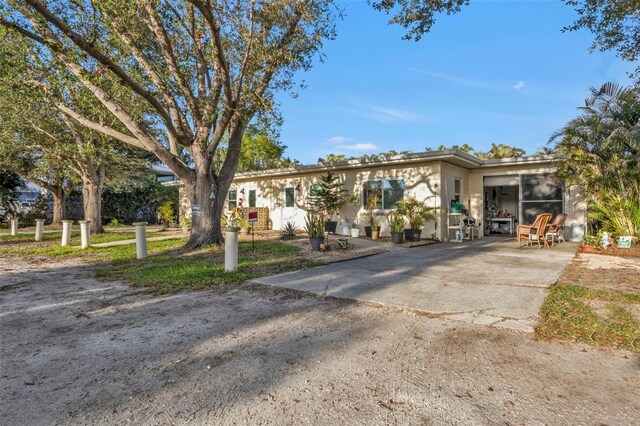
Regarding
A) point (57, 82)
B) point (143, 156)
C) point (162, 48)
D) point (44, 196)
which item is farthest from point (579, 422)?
point (44, 196)

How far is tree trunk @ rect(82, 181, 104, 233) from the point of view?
14820 millimetres

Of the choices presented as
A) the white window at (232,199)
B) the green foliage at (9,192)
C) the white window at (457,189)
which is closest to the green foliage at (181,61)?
the white window at (457,189)

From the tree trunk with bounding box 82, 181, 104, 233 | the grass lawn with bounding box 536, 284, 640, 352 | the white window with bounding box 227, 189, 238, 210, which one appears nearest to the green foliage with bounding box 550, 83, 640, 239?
the grass lawn with bounding box 536, 284, 640, 352

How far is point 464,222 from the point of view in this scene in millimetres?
12094

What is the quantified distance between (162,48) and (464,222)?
1008cm

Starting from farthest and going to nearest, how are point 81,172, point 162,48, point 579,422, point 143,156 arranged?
point 143,156 → point 81,172 → point 162,48 → point 579,422

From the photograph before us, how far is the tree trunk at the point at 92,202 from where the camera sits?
14.8 meters

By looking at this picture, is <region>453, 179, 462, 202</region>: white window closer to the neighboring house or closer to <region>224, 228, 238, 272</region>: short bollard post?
the neighboring house

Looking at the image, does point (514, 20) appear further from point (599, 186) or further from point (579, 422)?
point (579, 422)

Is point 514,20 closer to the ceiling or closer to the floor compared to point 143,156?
closer to the ceiling

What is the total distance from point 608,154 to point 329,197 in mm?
7942

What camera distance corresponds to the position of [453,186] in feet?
39.9

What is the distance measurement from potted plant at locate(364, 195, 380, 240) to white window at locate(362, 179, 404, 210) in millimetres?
189

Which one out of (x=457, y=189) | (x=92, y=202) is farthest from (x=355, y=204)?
(x=92, y=202)
